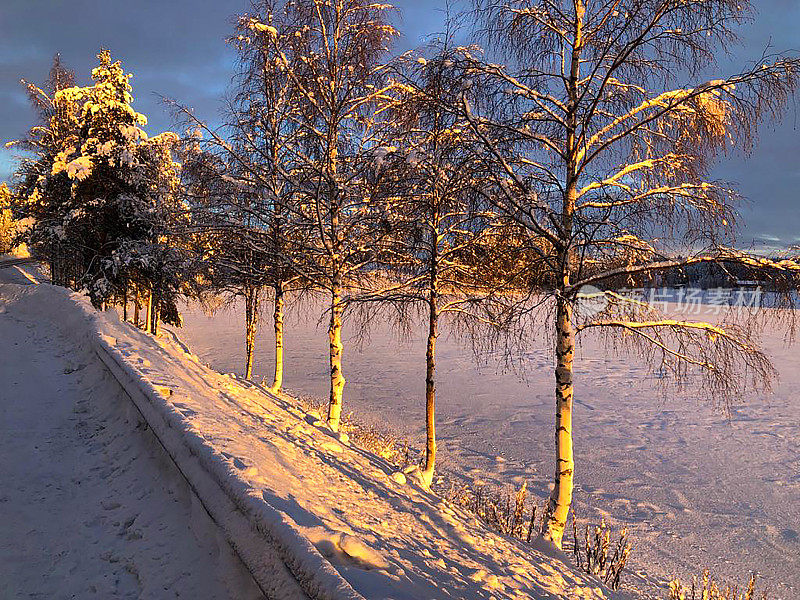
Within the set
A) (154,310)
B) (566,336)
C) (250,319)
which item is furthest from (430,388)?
(154,310)

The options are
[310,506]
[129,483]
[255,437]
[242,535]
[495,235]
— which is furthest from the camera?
[495,235]

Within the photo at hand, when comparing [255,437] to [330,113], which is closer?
[255,437]

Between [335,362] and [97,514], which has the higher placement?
[335,362]

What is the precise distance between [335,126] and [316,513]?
8050 mm

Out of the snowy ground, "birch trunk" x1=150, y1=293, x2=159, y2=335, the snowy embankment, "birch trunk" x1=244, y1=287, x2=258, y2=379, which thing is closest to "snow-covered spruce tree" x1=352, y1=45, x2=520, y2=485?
the snowy embankment

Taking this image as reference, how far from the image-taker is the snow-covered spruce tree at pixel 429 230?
786cm

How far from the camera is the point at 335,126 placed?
9.65 m

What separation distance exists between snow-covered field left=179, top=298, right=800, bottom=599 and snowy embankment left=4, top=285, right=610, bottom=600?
14.7 ft

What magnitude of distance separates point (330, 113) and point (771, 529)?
12.1 meters

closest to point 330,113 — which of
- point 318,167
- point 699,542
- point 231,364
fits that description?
point 318,167

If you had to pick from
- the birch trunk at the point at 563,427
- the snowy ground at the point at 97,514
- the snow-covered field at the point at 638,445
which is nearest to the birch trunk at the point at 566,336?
the birch trunk at the point at 563,427

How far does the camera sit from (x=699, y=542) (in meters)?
8.55

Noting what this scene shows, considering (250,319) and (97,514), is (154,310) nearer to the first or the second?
(250,319)

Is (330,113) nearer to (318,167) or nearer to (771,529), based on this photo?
(318,167)
